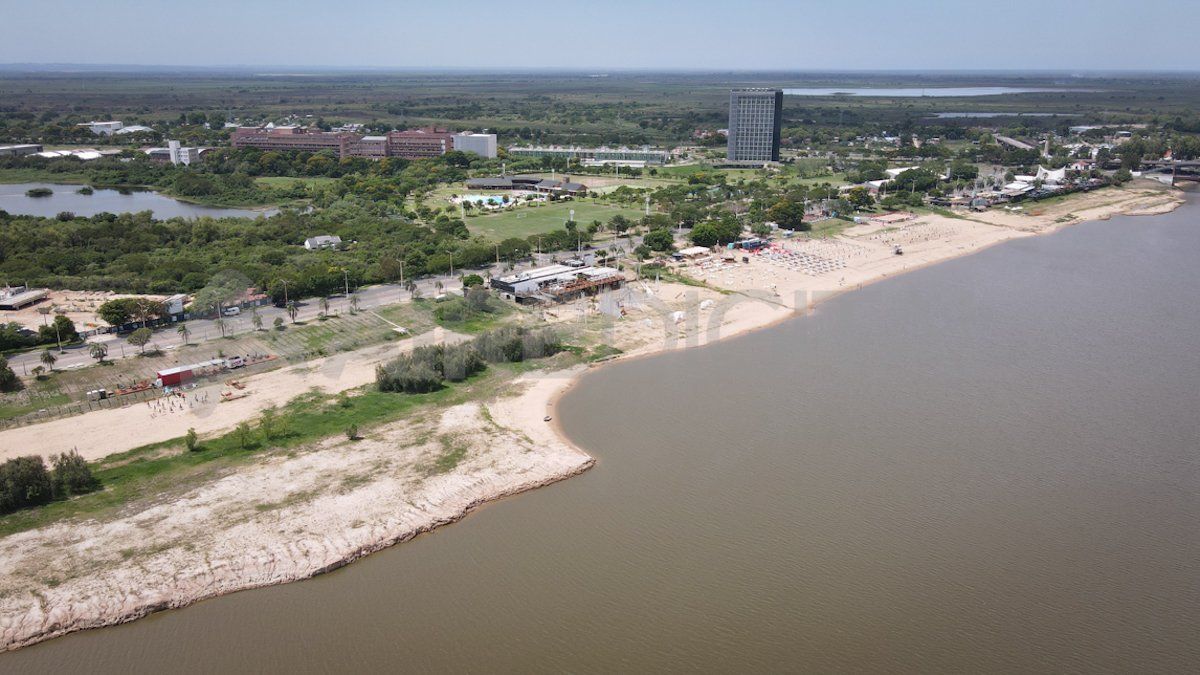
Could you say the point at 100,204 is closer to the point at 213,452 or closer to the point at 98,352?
the point at 98,352

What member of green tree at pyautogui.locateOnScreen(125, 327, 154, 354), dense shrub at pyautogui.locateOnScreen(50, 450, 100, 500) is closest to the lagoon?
green tree at pyautogui.locateOnScreen(125, 327, 154, 354)

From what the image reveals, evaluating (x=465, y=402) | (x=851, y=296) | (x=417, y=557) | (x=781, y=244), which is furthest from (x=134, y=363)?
(x=781, y=244)

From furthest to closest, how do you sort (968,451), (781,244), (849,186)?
(849,186) → (781,244) → (968,451)

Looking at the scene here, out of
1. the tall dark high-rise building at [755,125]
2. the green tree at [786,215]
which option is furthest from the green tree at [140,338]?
the tall dark high-rise building at [755,125]

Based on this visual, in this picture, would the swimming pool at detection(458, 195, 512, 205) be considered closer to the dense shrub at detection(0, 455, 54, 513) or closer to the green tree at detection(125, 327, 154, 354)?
the green tree at detection(125, 327, 154, 354)

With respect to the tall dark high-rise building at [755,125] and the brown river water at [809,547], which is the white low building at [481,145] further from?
the brown river water at [809,547]

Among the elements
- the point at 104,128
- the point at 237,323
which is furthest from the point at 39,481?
the point at 104,128

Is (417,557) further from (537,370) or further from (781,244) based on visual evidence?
(781,244)
